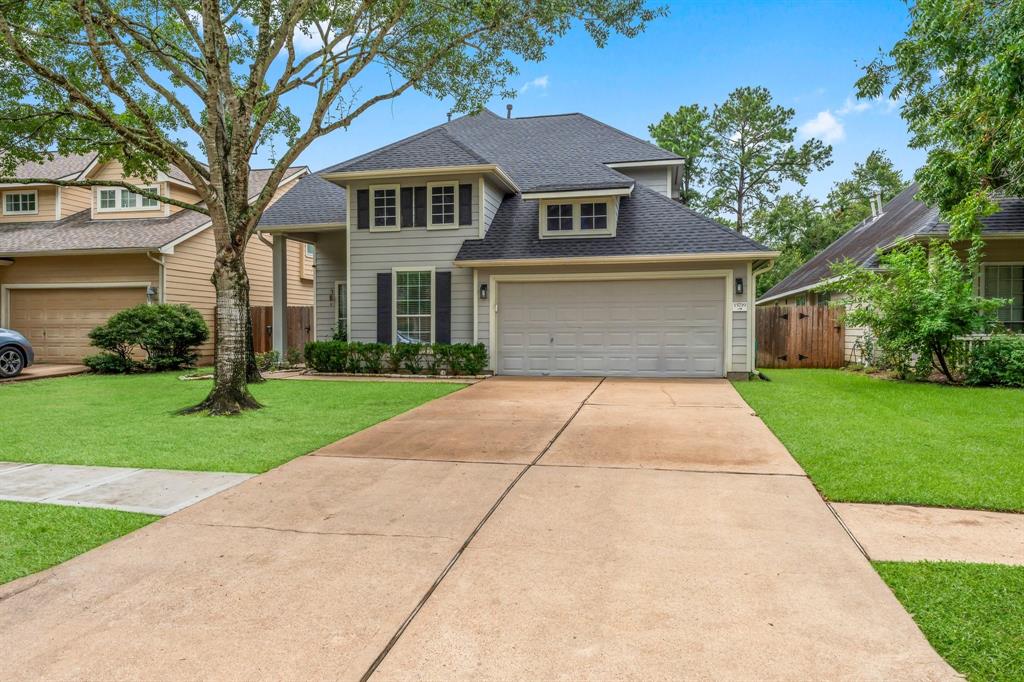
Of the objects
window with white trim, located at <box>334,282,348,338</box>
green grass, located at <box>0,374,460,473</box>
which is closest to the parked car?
green grass, located at <box>0,374,460,473</box>

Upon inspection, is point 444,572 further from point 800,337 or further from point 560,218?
point 800,337

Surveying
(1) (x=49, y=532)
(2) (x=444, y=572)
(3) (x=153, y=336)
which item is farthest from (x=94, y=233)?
(2) (x=444, y=572)

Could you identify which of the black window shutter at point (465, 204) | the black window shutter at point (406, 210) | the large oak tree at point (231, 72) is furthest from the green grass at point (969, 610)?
the black window shutter at point (406, 210)

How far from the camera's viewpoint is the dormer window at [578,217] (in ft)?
44.9

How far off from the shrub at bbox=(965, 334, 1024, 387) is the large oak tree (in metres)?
8.71

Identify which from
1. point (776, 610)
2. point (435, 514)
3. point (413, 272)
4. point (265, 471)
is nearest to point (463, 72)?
point (413, 272)

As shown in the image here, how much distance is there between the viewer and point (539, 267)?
1370cm

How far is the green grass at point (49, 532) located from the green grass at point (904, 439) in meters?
4.98

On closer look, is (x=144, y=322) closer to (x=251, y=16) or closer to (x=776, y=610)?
(x=251, y=16)

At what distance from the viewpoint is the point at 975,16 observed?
35.8ft

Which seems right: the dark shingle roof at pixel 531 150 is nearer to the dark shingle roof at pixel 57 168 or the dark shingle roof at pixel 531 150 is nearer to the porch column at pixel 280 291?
the porch column at pixel 280 291

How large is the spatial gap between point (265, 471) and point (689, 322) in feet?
32.2

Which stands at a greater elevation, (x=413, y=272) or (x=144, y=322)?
(x=413, y=272)

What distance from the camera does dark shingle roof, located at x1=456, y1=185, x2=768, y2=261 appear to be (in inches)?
507
